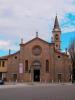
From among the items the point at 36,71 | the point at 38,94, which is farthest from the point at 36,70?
→ the point at 38,94

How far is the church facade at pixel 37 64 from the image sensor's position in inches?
3989

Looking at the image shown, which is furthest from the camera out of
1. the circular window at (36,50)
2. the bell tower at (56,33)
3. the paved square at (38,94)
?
the bell tower at (56,33)

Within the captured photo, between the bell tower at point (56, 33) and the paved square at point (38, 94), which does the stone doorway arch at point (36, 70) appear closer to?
the bell tower at point (56, 33)

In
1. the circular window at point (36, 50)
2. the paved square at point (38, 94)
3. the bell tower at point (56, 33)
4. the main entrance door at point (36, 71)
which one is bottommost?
the paved square at point (38, 94)

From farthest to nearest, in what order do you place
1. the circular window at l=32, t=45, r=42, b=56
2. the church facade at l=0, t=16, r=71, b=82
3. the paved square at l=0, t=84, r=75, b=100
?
1. the circular window at l=32, t=45, r=42, b=56
2. the church facade at l=0, t=16, r=71, b=82
3. the paved square at l=0, t=84, r=75, b=100

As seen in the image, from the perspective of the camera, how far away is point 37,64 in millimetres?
102188

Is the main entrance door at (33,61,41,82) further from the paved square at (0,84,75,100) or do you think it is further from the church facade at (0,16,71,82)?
the paved square at (0,84,75,100)

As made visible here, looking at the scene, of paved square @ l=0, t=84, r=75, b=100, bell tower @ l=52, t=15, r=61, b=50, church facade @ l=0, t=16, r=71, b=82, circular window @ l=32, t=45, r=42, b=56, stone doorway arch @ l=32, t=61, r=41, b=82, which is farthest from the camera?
bell tower @ l=52, t=15, r=61, b=50

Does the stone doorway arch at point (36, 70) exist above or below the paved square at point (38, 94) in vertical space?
above

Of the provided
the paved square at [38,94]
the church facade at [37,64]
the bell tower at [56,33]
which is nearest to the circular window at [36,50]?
the church facade at [37,64]

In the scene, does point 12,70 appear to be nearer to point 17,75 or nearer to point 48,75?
point 17,75

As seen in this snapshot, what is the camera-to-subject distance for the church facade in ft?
332

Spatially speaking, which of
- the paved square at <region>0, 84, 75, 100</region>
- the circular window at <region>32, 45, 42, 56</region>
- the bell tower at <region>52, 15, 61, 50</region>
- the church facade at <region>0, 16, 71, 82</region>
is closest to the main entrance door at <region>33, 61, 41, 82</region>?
the church facade at <region>0, 16, 71, 82</region>

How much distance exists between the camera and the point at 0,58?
4156 inches
